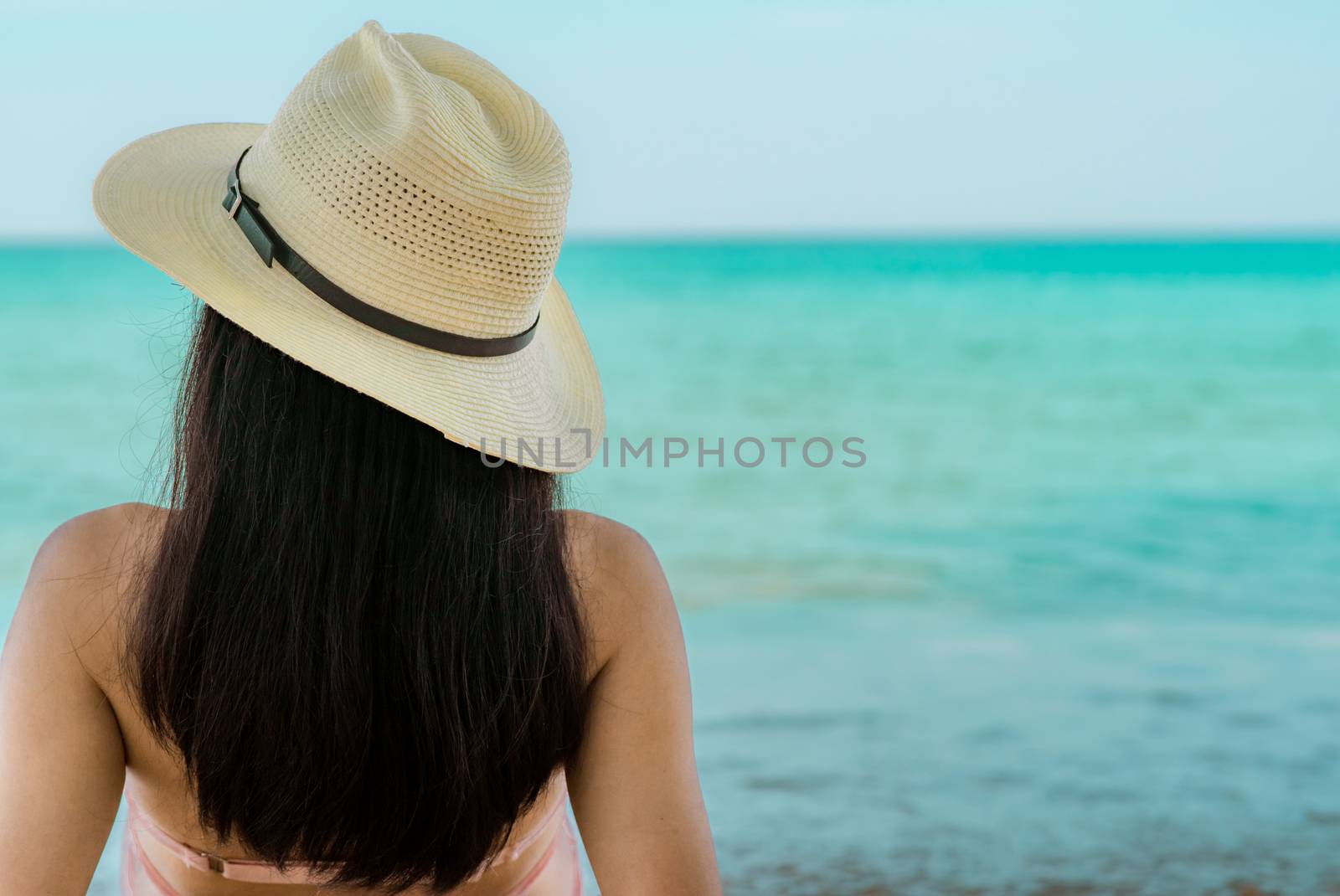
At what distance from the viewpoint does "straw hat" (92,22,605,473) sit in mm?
976

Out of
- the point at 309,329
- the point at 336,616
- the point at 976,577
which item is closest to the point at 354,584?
the point at 336,616

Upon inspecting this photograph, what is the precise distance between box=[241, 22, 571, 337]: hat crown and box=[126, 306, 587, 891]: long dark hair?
4.4 inches

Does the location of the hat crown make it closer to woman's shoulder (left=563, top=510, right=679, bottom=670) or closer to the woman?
the woman

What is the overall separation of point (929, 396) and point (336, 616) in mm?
11620

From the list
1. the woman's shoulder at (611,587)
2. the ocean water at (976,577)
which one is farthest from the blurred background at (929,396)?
the woman's shoulder at (611,587)

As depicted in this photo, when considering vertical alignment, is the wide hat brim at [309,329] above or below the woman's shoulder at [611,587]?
above

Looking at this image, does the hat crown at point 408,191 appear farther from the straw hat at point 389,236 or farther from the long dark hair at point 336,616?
the long dark hair at point 336,616

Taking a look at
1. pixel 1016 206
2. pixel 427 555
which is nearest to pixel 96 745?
pixel 427 555

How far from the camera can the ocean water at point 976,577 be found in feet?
A: 9.16

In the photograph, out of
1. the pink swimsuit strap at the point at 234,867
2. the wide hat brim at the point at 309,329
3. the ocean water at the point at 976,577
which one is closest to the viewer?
the wide hat brim at the point at 309,329

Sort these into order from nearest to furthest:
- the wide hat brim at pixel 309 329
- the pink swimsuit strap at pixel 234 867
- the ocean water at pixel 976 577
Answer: the wide hat brim at pixel 309 329 < the pink swimsuit strap at pixel 234 867 < the ocean water at pixel 976 577

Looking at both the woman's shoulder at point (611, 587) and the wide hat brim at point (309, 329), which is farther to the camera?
the woman's shoulder at point (611, 587)

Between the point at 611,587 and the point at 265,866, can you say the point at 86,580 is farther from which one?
the point at 611,587

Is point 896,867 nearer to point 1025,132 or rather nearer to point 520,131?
point 520,131
